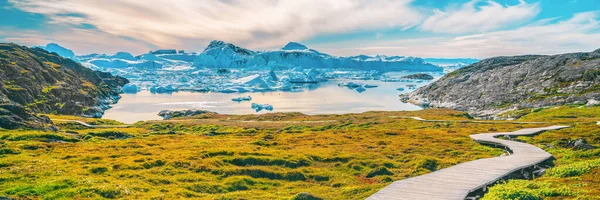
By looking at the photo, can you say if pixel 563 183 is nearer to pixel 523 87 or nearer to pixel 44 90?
pixel 523 87

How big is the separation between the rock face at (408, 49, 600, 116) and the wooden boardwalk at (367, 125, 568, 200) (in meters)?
86.3

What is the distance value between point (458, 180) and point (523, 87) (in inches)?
4637

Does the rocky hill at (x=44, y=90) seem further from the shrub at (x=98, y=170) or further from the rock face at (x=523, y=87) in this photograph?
the rock face at (x=523, y=87)

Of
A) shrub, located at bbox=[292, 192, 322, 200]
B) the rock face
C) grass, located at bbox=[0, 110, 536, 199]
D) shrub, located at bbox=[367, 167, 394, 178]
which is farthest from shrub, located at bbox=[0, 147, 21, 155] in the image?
the rock face

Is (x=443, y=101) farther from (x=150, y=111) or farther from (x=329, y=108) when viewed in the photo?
(x=150, y=111)

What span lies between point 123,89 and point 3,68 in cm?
7910

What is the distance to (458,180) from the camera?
19.3 meters

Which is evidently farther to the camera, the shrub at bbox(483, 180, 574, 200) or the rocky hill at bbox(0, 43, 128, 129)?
the rocky hill at bbox(0, 43, 128, 129)

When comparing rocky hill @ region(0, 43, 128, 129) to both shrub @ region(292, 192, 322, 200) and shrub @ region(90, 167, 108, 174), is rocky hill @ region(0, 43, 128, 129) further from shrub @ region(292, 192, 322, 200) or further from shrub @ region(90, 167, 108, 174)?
shrub @ region(292, 192, 322, 200)

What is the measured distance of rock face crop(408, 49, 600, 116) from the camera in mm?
99875

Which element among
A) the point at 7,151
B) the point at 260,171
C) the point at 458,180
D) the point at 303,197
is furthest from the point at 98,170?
the point at 458,180

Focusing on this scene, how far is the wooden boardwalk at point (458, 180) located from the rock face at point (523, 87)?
3398 inches

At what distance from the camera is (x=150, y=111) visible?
121 metres

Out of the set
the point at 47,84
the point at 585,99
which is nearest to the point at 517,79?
the point at 585,99
